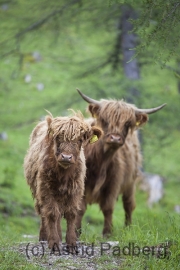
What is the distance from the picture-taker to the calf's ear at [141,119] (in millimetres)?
7836

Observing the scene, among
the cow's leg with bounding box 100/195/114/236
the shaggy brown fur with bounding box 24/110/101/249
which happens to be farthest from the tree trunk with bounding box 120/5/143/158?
the shaggy brown fur with bounding box 24/110/101/249

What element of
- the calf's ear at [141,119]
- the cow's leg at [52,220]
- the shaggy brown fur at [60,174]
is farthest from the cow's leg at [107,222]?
the cow's leg at [52,220]

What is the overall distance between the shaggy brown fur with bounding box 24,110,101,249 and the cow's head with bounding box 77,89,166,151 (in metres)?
1.43

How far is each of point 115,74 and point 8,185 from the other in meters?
3.95

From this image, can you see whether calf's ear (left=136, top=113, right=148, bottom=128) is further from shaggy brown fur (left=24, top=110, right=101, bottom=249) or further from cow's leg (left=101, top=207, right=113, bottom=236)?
shaggy brown fur (left=24, top=110, right=101, bottom=249)

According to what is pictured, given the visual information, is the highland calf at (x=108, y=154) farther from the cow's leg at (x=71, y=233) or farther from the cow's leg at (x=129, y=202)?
the cow's leg at (x=71, y=233)

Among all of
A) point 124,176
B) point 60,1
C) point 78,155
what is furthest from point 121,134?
point 60,1

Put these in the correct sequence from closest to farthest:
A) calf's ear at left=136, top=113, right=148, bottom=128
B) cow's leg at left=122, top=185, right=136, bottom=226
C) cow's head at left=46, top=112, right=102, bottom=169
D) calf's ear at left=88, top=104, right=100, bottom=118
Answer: cow's head at left=46, top=112, right=102, bottom=169 → calf's ear at left=136, top=113, right=148, bottom=128 → calf's ear at left=88, top=104, right=100, bottom=118 → cow's leg at left=122, top=185, right=136, bottom=226

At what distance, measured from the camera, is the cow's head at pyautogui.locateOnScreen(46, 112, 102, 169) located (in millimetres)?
5543

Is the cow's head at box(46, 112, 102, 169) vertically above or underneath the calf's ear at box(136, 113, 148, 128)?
above

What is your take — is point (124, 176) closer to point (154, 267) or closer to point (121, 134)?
point (121, 134)

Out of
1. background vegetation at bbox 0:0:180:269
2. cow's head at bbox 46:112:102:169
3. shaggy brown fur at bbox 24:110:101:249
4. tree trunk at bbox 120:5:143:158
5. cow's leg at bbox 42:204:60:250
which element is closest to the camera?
cow's head at bbox 46:112:102:169

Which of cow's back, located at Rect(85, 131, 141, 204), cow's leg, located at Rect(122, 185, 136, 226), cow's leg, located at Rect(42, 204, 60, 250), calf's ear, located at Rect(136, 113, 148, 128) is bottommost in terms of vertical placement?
cow's leg, located at Rect(122, 185, 136, 226)

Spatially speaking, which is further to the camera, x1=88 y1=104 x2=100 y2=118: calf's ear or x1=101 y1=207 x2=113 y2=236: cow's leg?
x1=88 y1=104 x2=100 y2=118: calf's ear
